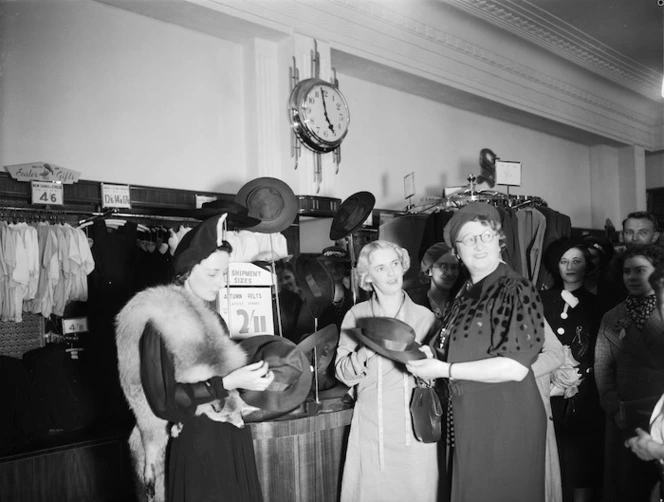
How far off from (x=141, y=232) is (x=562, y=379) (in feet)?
9.35

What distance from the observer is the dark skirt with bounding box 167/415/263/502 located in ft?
7.32

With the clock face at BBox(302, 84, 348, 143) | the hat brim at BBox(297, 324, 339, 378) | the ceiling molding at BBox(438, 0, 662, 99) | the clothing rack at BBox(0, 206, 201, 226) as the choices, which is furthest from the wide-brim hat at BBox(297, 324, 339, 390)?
the ceiling molding at BBox(438, 0, 662, 99)

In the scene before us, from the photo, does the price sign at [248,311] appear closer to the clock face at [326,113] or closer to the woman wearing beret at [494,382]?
the clock face at [326,113]

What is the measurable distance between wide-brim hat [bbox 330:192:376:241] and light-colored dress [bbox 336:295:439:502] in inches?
37.4

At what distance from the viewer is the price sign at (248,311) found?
3.71 meters

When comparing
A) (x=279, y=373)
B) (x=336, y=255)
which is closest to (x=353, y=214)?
(x=336, y=255)

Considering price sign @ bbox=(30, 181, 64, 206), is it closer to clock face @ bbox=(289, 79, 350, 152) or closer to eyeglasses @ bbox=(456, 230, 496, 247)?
clock face @ bbox=(289, 79, 350, 152)

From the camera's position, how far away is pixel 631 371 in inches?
119

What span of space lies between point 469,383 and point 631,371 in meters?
1.14

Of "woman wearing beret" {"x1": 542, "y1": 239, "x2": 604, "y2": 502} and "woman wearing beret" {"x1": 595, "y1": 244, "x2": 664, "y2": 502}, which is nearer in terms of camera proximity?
"woman wearing beret" {"x1": 595, "y1": 244, "x2": 664, "y2": 502}

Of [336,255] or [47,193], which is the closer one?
[47,193]

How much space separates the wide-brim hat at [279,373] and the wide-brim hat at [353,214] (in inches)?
55.3

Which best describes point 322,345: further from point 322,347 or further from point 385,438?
point 385,438

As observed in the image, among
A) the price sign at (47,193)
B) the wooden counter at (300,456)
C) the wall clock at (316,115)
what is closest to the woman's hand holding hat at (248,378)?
the wooden counter at (300,456)
